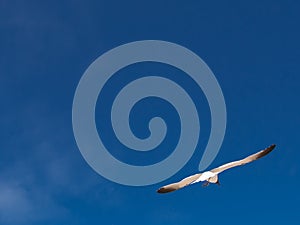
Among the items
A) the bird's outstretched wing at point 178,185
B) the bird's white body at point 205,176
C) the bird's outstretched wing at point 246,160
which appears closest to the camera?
the bird's white body at point 205,176

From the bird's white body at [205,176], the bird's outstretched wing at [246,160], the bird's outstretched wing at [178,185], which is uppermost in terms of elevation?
the bird's outstretched wing at [246,160]

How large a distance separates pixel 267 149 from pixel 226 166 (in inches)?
111

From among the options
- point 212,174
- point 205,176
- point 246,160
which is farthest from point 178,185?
point 246,160

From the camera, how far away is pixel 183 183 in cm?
1798

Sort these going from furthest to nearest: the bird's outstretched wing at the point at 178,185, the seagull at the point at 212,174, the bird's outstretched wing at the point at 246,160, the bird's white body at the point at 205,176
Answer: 1. the bird's outstretched wing at the point at 178,185
2. the bird's outstretched wing at the point at 246,160
3. the seagull at the point at 212,174
4. the bird's white body at the point at 205,176

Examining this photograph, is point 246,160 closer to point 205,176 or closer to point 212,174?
point 212,174

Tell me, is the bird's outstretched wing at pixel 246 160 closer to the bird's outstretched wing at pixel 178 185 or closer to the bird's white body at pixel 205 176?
the bird's white body at pixel 205 176

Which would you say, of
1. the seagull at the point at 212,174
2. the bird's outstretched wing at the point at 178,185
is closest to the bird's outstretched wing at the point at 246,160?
the seagull at the point at 212,174

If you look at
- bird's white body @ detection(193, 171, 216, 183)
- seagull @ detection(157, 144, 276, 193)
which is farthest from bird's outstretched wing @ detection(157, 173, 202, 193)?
bird's white body @ detection(193, 171, 216, 183)

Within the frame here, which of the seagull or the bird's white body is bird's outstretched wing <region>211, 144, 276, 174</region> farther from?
the bird's white body

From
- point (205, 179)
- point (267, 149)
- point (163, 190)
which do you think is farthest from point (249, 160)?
point (163, 190)

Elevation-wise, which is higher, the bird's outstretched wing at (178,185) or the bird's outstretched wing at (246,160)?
the bird's outstretched wing at (246,160)

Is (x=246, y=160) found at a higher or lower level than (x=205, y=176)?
higher

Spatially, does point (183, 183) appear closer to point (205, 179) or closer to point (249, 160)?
point (205, 179)
